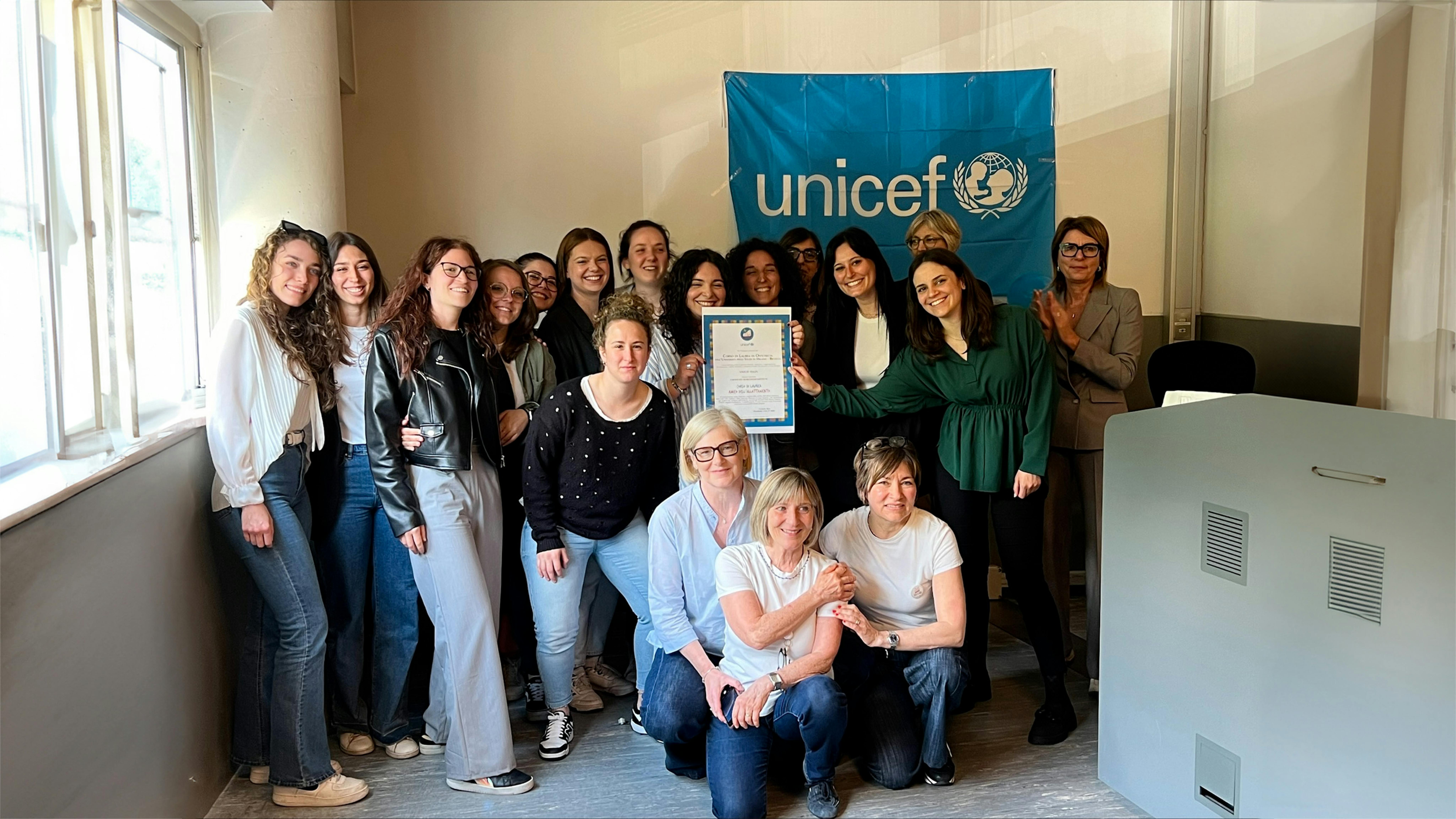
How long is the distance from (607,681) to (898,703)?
1.14m

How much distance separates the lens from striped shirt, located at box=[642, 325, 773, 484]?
3.58 meters

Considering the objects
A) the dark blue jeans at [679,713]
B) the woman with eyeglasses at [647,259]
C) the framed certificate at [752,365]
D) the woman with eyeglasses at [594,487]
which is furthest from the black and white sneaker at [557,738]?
the woman with eyeglasses at [647,259]

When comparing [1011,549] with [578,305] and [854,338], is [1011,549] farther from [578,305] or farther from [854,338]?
[578,305]

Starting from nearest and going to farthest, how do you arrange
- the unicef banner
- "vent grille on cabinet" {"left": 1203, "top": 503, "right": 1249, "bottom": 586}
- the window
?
1. the window
2. "vent grille on cabinet" {"left": 1203, "top": 503, "right": 1249, "bottom": 586}
3. the unicef banner

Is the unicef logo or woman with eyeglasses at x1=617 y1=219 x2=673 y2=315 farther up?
Result: the unicef logo

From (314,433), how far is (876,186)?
2.81 meters

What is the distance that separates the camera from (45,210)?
7.74ft

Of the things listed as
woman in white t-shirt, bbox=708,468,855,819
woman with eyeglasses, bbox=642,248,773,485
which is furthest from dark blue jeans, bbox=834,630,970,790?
woman with eyeglasses, bbox=642,248,773,485

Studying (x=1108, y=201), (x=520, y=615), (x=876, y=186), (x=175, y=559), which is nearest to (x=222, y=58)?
(x=175, y=559)

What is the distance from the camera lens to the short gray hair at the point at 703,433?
3.09 meters

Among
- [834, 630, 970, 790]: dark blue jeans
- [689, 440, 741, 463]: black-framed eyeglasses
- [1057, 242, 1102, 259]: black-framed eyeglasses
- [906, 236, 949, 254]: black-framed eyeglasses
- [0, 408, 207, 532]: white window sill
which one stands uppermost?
[906, 236, 949, 254]: black-framed eyeglasses

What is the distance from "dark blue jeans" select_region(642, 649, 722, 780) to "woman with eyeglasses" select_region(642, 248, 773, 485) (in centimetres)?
74

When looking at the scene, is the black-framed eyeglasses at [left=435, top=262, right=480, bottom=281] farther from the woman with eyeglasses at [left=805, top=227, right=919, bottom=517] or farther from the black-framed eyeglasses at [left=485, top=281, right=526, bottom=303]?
the woman with eyeglasses at [left=805, top=227, right=919, bottom=517]

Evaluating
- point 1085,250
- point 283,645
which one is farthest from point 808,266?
point 283,645
